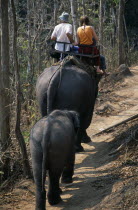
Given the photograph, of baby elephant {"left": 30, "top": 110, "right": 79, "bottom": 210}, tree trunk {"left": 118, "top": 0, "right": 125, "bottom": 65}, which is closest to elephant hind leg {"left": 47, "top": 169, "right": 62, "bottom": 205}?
baby elephant {"left": 30, "top": 110, "right": 79, "bottom": 210}

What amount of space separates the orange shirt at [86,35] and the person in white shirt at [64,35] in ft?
1.50

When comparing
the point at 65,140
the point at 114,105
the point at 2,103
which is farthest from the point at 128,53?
the point at 65,140

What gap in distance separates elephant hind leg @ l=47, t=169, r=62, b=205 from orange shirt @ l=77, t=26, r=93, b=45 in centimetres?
467

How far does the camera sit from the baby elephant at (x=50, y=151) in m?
5.33

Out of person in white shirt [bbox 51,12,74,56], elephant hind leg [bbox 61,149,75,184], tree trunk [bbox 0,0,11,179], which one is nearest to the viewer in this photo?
elephant hind leg [bbox 61,149,75,184]

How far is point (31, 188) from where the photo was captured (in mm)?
6660

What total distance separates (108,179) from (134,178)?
693mm

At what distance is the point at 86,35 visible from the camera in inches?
374

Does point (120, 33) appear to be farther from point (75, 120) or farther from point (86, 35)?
point (75, 120)

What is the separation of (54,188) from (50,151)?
62cm

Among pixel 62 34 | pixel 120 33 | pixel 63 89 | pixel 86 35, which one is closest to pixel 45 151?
pixel 63 89

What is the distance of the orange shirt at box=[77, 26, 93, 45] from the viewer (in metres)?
9.46

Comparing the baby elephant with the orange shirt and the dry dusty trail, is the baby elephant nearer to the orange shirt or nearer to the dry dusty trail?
the dry dusty trail

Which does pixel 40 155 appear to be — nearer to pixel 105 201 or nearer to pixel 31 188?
pixel 105 201
